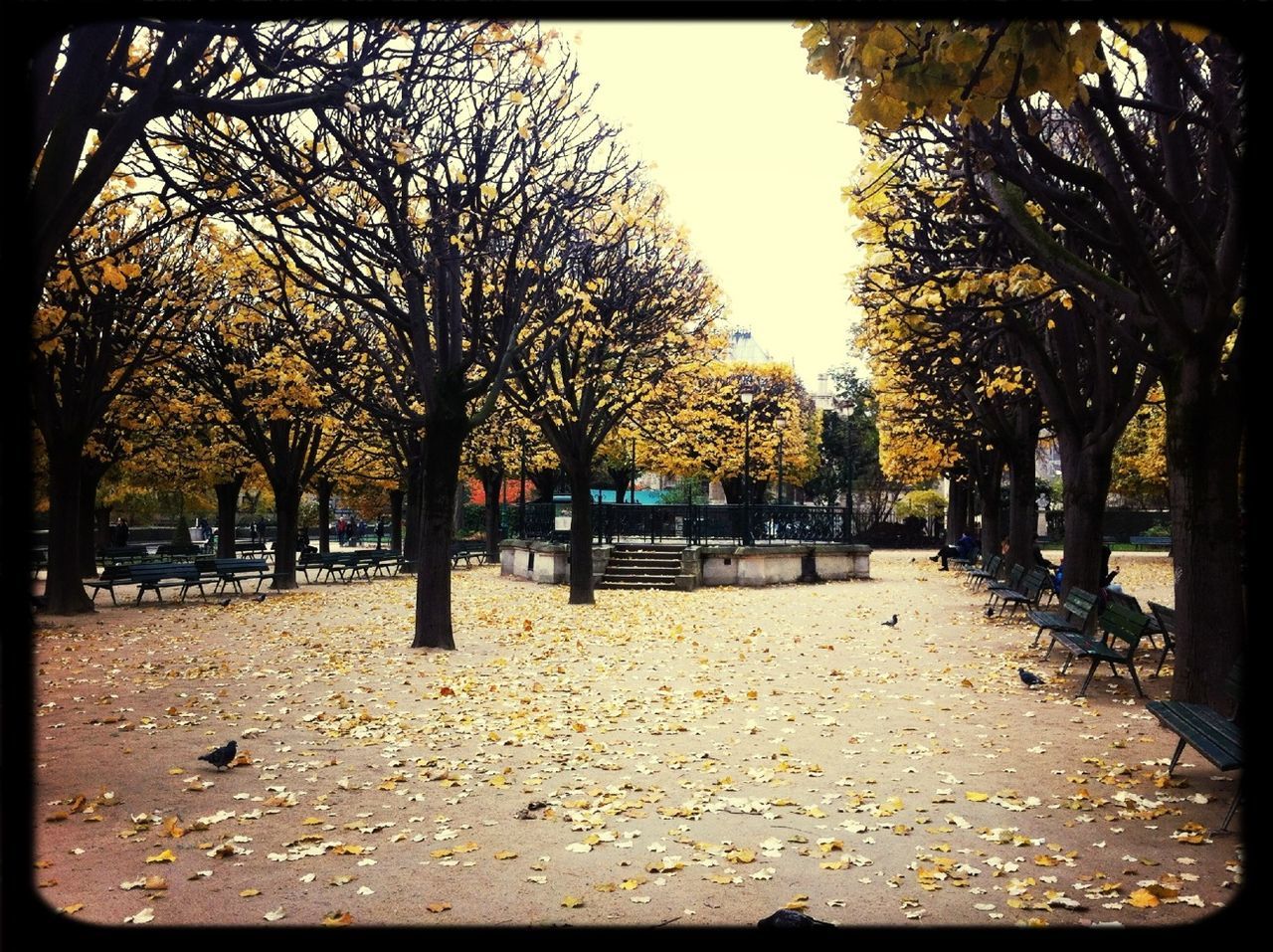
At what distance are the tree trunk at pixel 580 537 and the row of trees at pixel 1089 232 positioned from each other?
7637 mm

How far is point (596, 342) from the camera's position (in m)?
20.7

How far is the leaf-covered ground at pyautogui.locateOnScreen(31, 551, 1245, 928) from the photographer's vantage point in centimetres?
471

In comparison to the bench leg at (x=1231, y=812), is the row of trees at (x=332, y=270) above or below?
above

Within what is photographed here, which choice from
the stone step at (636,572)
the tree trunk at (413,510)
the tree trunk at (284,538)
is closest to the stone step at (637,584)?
the stone step at (636,572)

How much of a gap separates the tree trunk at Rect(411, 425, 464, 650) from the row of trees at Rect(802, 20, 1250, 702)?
6300mm

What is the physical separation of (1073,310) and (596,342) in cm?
951

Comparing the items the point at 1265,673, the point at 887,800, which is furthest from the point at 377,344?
the point at 1265,673

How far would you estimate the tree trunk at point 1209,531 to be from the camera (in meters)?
8.13

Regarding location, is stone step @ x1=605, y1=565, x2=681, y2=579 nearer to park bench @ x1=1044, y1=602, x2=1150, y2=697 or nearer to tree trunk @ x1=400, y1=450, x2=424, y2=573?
tree trunk @ x1=400, y1=450, x2=424, y2=573

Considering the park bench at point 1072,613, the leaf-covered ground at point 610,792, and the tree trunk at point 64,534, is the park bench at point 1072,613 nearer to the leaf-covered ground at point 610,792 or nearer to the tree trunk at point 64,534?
the leaf-covered ground at point 610,792

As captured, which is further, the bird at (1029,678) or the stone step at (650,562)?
the stone step at (650,562)

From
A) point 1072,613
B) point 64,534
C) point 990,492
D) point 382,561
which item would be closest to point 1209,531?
point 1072,613

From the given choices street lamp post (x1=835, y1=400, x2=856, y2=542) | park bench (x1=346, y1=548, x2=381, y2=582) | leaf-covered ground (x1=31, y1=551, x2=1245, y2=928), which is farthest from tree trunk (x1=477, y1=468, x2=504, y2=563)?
leaf-covered ground (x1=31, y1=551, x2=1245, y2=928)

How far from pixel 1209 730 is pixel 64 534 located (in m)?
17.5
